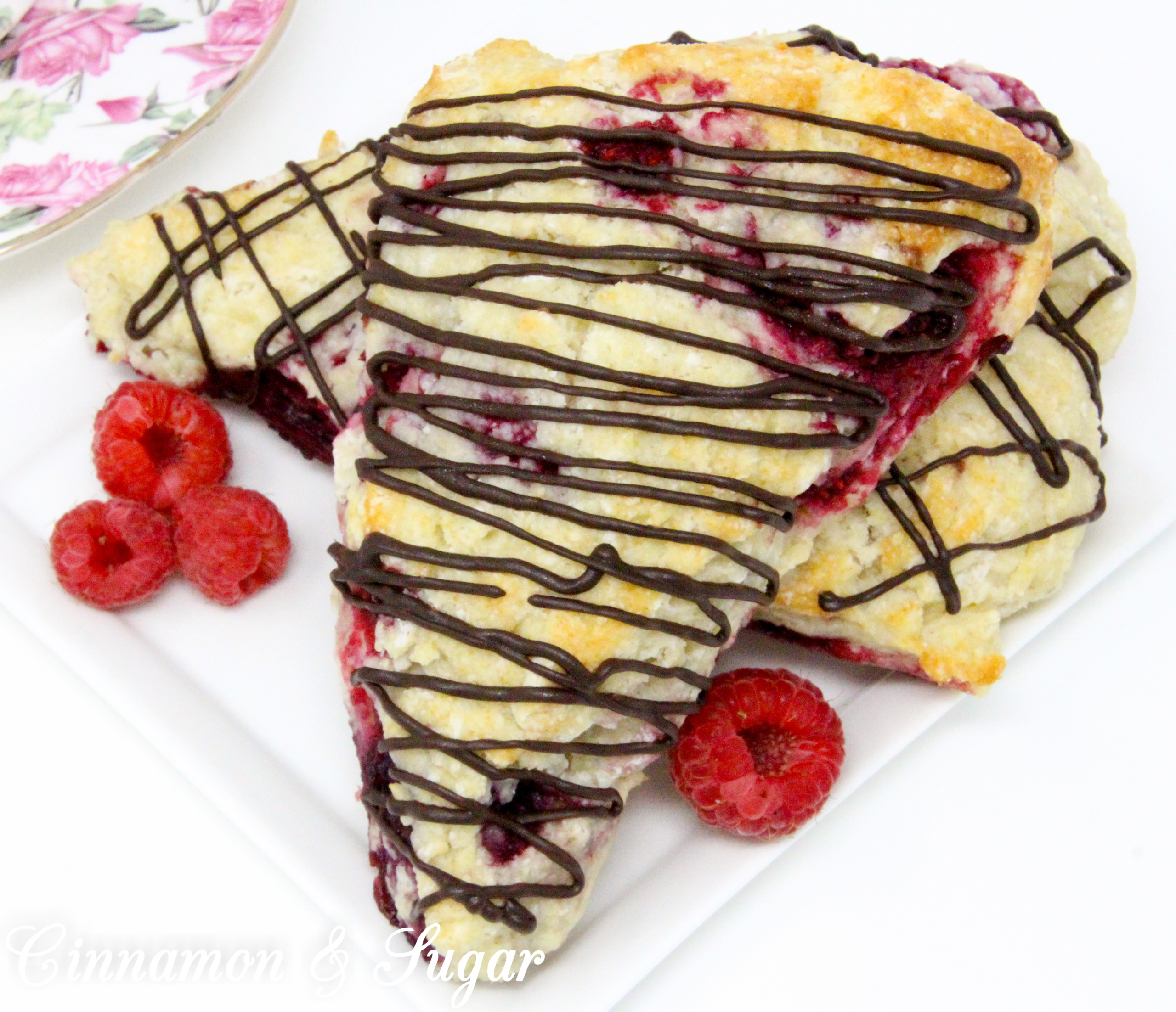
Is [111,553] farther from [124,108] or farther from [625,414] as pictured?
[124,108]

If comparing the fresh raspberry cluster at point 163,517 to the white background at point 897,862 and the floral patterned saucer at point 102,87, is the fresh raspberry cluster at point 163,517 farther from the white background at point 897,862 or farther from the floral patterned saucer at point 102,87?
the floral patterned saucer at point 102,87

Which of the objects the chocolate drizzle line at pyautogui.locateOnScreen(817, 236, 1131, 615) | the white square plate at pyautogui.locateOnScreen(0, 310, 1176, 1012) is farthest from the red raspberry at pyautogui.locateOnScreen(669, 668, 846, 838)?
the chocolate drizzle line at pyautogui.locateOnScreen(817, 236, 1131, 615)

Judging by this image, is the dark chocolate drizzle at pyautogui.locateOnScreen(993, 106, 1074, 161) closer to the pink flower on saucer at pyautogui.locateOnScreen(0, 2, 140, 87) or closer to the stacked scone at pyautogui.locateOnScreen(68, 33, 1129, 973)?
the stacked scone at pyautogui.locateOnScreen(68, 33, 1129, 973)

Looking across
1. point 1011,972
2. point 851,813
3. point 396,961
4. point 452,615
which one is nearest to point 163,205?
point 452,615

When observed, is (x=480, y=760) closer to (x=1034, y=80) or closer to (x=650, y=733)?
(x=650, y=733)

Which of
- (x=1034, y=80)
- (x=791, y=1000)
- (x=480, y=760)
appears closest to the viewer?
(x=480, y=760)

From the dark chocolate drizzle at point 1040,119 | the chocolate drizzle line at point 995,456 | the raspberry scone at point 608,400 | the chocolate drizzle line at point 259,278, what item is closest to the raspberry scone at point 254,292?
the chocolate drizzle line at point 259,278
